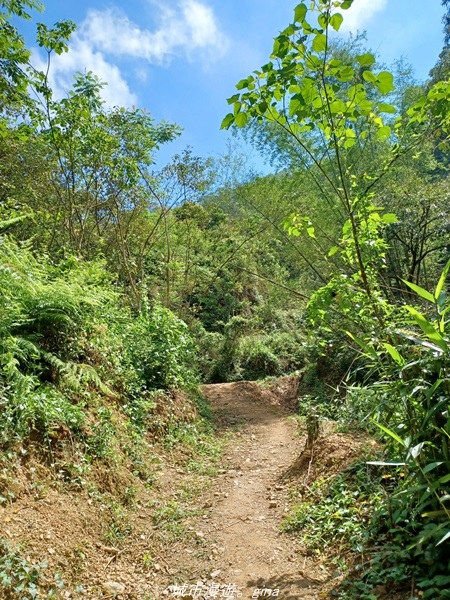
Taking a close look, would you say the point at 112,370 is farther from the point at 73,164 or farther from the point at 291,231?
the point at 73,164

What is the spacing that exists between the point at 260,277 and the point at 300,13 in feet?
12.2

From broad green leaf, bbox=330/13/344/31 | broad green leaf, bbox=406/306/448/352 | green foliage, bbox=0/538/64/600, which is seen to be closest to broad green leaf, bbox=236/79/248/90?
broad green leaf, bbox=330/13/344/31

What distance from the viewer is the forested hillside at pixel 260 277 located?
6.49 ft

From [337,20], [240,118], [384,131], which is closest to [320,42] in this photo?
[337,20]

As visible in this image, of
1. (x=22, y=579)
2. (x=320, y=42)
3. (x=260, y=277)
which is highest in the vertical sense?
(x=320, y=42)

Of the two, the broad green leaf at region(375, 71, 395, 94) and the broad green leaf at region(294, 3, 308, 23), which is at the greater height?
the broad green leaf at region(294, 3, 308, 23)

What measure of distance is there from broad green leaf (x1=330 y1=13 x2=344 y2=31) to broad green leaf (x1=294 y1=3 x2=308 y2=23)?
5.7 inches

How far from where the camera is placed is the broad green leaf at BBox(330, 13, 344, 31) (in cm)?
191

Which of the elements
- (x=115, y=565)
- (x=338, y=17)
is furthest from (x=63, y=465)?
(x=338, y=17)

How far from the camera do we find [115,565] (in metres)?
2.54

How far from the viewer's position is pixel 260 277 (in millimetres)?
5441

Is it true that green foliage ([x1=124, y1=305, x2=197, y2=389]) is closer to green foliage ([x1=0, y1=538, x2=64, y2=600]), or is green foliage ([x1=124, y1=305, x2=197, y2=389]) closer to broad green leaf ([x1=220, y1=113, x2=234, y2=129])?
green foliage ([x1=0, y1=538, x2=64, y2=600])

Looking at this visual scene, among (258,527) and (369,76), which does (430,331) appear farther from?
(258,527)

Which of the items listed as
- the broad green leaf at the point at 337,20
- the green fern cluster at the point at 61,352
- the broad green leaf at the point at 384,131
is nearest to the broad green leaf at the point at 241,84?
the broad green leaf at the point at 337,20
